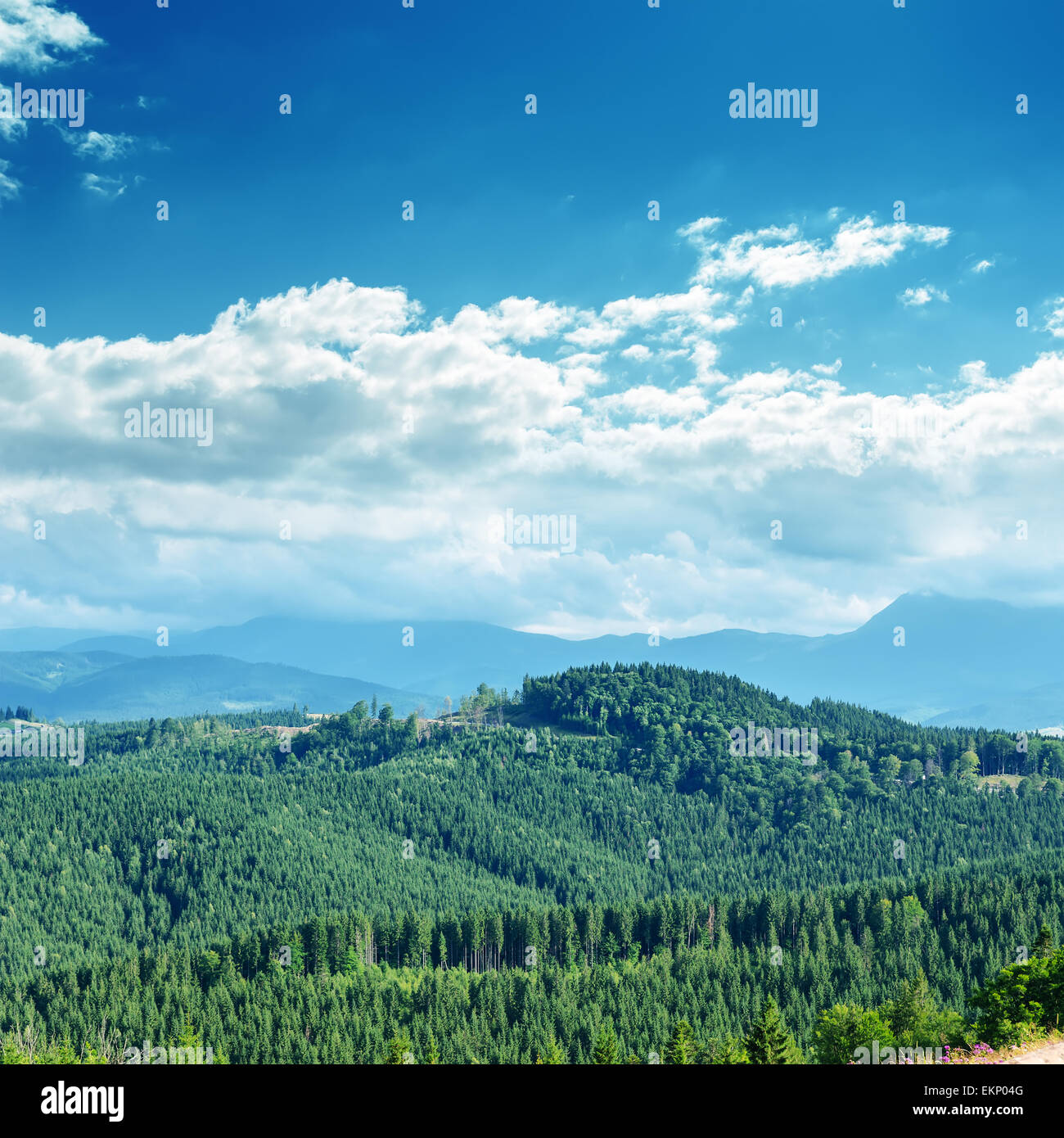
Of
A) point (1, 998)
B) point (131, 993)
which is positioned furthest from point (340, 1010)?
point (1, 998)

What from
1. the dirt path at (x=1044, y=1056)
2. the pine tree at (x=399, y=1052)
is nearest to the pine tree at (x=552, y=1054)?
the pine tree at (x=399, y=1052)

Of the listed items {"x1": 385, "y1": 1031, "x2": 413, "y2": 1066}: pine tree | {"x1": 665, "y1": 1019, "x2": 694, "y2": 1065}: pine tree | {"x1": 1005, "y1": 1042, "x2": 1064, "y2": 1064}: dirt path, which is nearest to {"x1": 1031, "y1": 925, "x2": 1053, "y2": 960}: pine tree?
{"x1": 665, "y1": 1019, "x2": 694, "y2": 1065}: pine tree

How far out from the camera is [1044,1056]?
186 ft

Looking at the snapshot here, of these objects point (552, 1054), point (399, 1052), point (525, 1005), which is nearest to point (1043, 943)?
point (552, 1054)

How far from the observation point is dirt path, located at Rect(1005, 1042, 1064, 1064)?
55.3 metres

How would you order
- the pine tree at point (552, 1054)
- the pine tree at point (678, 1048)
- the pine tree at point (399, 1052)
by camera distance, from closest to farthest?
1. the pine tree at point (678, 1048)
2. the pine tree at point (399, 1052)
3. the pine tree at point (552, 1054)

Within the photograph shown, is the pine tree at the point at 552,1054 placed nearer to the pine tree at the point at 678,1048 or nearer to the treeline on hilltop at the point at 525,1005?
the treeline on hilltop at the point at 525,1005

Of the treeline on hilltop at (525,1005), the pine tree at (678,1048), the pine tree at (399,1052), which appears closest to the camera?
the pine tree at (678,1048)

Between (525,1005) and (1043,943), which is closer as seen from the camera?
(1043,943)

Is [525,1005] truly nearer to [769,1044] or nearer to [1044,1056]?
[769,1044]

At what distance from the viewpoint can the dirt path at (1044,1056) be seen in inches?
2177
